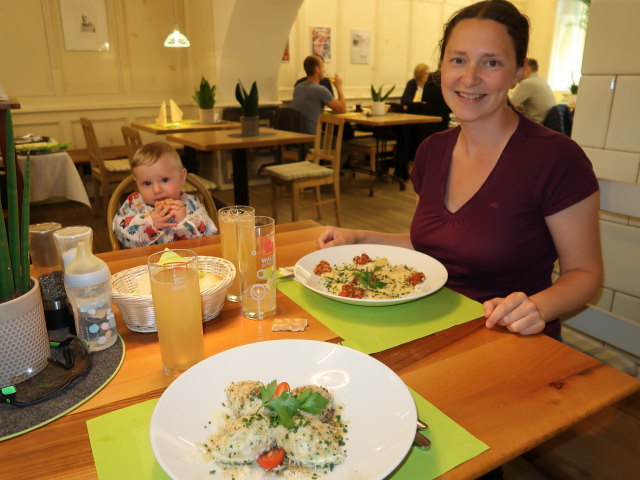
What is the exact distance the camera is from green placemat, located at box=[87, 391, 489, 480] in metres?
0.59

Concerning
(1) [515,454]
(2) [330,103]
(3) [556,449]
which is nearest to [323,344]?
(1) [515,454]

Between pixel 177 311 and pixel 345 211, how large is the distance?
4360 mm

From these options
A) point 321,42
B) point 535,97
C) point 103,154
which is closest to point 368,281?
point 103,154

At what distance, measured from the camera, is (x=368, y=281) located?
3.63 feet

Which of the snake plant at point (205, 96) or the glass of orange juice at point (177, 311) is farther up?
the snake plant at point (205, 96)

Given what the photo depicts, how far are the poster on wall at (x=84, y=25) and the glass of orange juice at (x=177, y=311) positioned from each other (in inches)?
217

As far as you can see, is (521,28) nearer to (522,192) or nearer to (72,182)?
(522,192)

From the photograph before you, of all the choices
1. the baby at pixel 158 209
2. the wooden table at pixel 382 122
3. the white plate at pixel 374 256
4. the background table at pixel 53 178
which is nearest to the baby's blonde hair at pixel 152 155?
the baby at pixel 158 209

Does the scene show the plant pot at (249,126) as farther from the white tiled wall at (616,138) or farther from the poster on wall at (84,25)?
the poster on wall at (84,25)

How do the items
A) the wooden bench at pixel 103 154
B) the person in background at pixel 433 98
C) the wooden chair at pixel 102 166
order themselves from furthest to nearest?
the person in background at pixel 433 98 < the wooden bench at pixel 103 154 < the wooden chair at pixel 102 166

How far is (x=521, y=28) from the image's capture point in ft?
4.09

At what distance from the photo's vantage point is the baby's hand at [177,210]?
169 cm

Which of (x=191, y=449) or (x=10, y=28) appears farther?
(x=10, y=28)

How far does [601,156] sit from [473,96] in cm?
61
